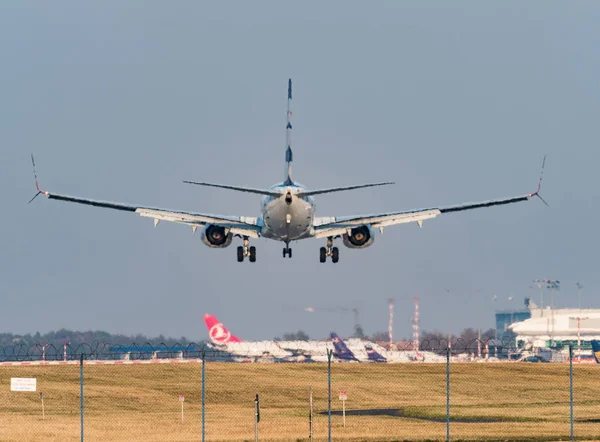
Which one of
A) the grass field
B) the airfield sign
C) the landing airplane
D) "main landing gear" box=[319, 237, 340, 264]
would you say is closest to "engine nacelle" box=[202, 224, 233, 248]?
the landing airplane

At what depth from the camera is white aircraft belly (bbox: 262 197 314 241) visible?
81.7m

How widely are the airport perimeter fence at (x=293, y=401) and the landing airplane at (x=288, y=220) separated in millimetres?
10061

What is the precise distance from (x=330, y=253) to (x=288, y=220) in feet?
38.5

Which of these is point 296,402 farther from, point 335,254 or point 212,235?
point 212,235

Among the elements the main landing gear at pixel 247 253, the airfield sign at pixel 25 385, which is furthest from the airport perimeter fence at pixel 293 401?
the main landing gear at pixel 247 253

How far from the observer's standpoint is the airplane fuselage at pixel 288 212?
268ft

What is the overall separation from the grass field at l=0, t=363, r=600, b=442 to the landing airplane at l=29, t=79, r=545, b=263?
42.9 feet

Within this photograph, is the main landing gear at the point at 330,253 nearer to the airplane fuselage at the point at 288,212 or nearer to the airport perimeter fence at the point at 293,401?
the airplane fuselage at the point at 288,212

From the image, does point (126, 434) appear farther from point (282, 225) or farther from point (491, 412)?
point (491, 412)

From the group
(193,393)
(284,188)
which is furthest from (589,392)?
(284,188)

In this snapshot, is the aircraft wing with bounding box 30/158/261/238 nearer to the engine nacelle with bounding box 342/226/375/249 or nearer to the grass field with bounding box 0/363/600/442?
the engine nacelle with bounding box 342/226/375/249

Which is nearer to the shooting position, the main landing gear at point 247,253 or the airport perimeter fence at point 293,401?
the airport perimeter fence at point 293,401

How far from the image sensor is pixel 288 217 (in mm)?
81875

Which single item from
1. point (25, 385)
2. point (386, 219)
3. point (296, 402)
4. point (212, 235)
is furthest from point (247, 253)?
point (25, 385)
